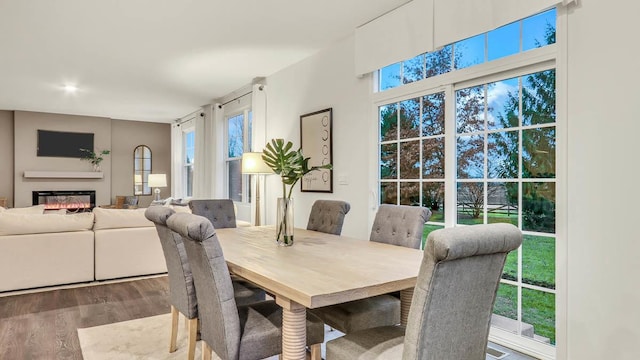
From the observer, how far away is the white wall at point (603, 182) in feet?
6.86

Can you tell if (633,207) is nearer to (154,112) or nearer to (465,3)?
(465,3)

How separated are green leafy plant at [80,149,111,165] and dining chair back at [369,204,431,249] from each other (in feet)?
27.3

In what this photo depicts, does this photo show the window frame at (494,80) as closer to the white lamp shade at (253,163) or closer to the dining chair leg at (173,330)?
the white lamp shade at (253,163)

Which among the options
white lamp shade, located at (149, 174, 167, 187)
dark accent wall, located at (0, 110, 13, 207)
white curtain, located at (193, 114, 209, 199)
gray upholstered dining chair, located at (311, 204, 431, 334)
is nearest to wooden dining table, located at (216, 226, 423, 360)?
gray upholstered dining chair, located at (311, 204, 431, 334)

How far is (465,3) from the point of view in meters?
2.86

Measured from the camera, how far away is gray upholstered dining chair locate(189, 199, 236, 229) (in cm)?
360

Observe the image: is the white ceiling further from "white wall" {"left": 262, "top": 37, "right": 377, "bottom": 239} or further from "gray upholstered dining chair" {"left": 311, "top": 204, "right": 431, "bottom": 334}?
"gray upholstered dining chair" {"left": 311, "top": 204, "right": 431, "bottom": 334}

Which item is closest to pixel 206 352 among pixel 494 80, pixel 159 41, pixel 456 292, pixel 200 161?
pixel 456 292

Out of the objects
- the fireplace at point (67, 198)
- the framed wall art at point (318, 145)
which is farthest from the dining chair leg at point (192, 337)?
the fireplace at point (67, 198)

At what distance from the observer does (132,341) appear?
2.78m

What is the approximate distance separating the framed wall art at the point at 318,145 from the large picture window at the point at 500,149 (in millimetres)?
1055

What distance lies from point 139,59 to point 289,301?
4396mm

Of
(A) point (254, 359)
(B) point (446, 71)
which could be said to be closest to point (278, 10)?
(B) point (446, 71)

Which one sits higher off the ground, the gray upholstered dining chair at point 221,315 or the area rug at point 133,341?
the gray upholstered dining chair at point 221,315
